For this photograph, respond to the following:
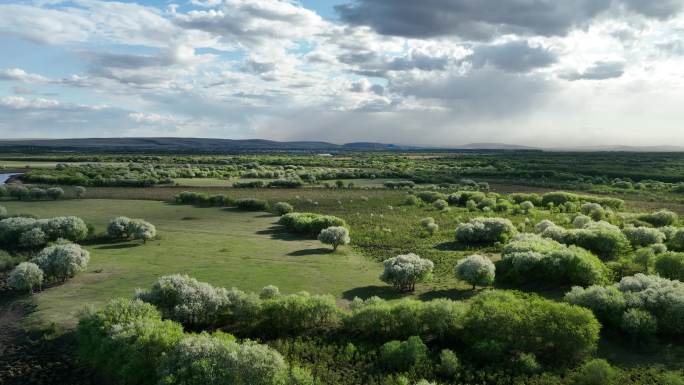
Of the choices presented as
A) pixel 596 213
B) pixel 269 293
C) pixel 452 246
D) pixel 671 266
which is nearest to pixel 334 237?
pixel 452 246

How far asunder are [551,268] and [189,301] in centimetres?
1928

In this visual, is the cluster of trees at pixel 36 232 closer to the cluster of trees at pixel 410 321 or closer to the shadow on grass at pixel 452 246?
the cluster of trees at pixel 410 321

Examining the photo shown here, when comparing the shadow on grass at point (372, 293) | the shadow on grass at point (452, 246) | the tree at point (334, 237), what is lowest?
the shadow on grass at point (372, 293)

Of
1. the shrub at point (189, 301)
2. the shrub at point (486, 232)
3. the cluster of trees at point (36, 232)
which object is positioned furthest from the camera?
the shrub at point (486, 232)

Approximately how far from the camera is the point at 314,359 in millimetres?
18578

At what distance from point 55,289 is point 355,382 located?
1872 cm

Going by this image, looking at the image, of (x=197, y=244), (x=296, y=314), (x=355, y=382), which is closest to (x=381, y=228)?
(x=197, y=244)

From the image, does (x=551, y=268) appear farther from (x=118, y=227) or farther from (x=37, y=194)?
(x=37, y=194)

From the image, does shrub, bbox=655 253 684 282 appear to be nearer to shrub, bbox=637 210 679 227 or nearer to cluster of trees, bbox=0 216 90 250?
shrub, bbox=637 210 679 227

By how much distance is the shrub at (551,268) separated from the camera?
997 inches

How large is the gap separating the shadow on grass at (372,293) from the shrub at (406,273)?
0.54 metres

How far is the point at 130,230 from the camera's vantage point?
122 feet

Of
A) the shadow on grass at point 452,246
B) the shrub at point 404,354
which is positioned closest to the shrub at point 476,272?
the shrub at point 404,354

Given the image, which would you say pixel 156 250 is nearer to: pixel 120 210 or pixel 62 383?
pixel 62 383
